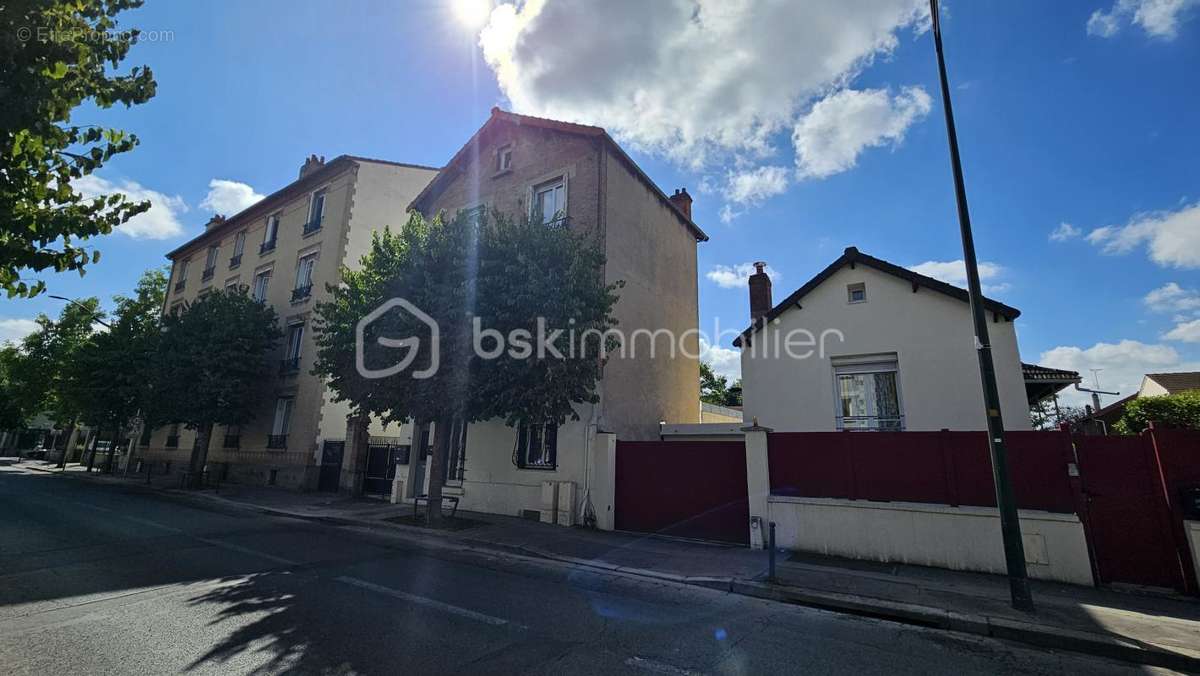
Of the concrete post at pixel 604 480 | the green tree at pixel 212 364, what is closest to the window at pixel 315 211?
the green tree at pixel 212 364

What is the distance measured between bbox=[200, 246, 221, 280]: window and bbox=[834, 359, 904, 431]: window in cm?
3121

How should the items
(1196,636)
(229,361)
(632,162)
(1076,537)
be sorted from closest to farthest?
1. (1196,636)
2. (1076,537)
3. (632,162)
4. (229,361)

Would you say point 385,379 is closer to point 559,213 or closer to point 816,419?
point 559,213

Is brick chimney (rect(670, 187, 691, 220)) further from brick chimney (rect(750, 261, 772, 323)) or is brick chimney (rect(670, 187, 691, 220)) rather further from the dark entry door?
the dark entry door

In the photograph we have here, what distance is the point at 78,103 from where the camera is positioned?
5.50 m

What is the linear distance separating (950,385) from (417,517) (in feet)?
40.2

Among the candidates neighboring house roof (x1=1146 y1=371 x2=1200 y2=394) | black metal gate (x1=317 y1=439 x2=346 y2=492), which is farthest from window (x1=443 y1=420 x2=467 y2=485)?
neighboring house roof (x1=1146 y1=371 x2=1200 y2=394)

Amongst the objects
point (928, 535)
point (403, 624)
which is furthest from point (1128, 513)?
point (403, 624)

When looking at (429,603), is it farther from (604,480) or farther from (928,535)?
(928,535)

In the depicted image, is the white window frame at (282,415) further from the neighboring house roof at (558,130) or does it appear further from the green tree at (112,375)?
the neighboring house roof at (558,130)

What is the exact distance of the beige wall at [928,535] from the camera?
694 cm

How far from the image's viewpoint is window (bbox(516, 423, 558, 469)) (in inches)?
494

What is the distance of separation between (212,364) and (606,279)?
50.4 feet

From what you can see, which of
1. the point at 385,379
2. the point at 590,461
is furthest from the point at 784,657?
the point at 385,379
